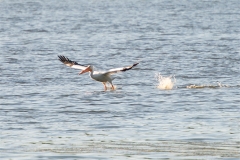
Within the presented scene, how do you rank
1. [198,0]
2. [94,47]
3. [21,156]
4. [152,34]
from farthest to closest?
[198,0] < [152,34] < [94,47] < [21,156]

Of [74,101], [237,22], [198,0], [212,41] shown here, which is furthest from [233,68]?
[198,0]

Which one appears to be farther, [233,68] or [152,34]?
[152,34]

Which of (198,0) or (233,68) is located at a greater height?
(233,68)

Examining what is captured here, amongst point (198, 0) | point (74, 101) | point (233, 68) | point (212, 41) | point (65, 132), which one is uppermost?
point (65, 132)

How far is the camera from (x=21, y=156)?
12242mm

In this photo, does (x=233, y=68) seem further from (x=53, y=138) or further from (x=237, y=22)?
(x=237, y=22)

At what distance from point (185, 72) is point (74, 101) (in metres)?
7.21

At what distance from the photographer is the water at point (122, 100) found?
42.9 ft

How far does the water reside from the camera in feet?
42.9

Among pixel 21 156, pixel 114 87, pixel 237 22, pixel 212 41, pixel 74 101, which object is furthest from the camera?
pixel 237 22

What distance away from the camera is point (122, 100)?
64.0 ft

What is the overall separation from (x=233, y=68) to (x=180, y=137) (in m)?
12.9

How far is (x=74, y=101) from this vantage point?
1944cm

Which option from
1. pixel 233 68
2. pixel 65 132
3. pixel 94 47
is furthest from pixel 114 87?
pixel 94 47
